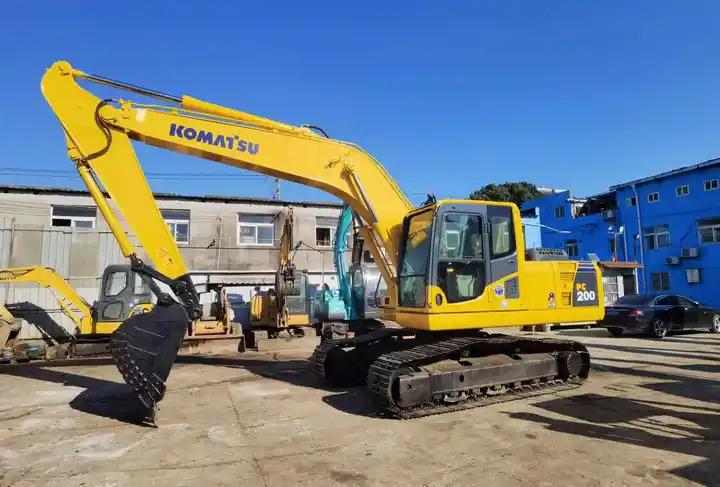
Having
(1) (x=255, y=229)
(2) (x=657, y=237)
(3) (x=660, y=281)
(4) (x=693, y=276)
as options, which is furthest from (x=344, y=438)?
(2) (x=657, y=237)

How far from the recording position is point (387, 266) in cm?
800

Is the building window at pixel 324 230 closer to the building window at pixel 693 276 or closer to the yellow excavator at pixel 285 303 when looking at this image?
the yellow excavator at pixel 285 303

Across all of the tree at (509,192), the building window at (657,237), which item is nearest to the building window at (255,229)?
the building window at (657,237)

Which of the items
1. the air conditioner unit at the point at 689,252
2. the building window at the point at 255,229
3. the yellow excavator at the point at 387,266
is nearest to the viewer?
the yellow excavator at the point at 387,266

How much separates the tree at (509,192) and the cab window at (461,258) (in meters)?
45.3

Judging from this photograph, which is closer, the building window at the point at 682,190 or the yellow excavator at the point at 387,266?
the yellow excavator at the point at 387,266

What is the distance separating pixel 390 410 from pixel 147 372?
122 inches

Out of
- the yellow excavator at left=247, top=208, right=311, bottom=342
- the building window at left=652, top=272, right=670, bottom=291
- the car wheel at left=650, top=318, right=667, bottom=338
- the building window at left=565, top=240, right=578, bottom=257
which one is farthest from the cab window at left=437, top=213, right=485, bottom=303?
the building window at left=565, top=240, right=578, bottom=257

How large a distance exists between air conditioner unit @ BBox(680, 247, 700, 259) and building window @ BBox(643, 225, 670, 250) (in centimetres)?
161

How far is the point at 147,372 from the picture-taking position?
237 inches

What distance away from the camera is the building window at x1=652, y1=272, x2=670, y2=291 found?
88.6 feet

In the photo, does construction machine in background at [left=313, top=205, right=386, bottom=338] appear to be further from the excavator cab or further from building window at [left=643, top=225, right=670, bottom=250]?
building window at [left=643, top=225, right=670, bottom=250]

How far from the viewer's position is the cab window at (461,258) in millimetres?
6973

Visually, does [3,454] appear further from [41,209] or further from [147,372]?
[41,209]
